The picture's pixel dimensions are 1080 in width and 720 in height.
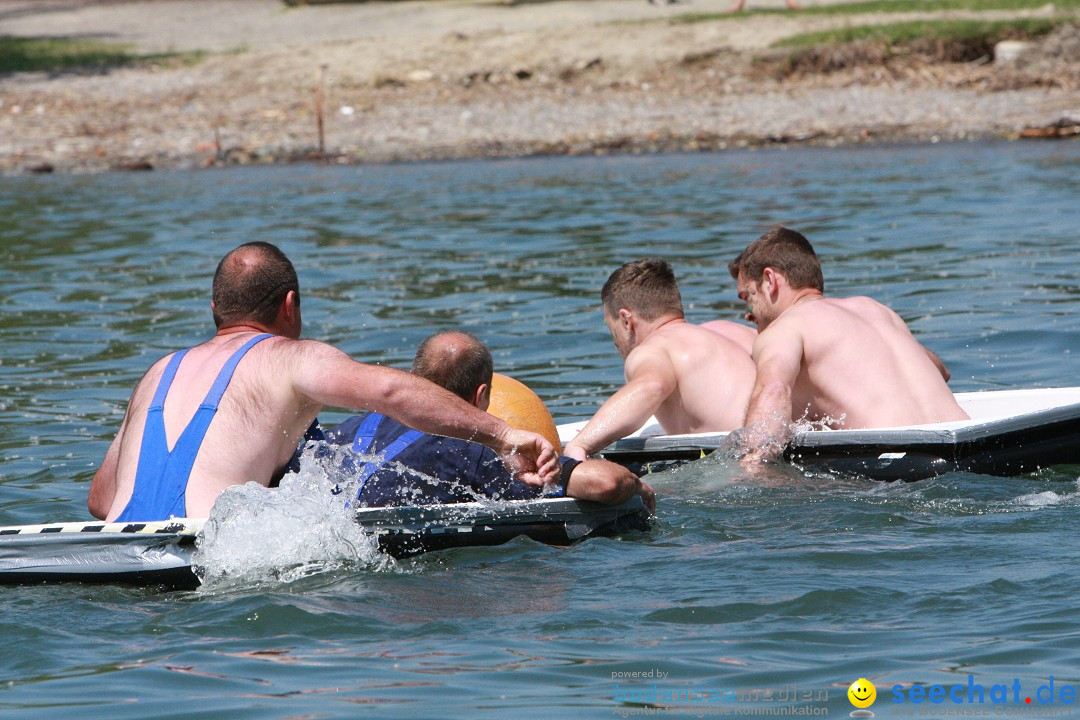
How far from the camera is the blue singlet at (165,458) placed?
210 inches

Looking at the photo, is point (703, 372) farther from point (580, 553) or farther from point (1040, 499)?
point (580, 553)

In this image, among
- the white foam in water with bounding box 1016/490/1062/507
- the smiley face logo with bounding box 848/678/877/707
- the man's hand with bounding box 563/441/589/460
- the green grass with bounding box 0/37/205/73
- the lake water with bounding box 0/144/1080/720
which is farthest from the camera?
the green grass with bounding box 0/37/205/73

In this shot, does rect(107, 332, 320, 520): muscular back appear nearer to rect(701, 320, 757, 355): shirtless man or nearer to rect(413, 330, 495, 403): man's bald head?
rect(413, 330, 495, 403): man's bald head

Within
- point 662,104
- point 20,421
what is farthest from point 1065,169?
point 20,421

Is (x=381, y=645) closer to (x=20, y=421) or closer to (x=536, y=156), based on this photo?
(x=20, y=421)

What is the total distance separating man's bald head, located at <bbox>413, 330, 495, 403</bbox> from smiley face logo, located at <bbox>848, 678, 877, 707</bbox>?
1.95 m

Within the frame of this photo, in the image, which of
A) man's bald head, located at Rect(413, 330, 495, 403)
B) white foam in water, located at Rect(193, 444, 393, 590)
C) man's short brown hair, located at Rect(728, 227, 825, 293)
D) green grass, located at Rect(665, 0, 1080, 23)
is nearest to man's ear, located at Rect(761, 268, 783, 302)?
man's short brown hair, located at Rect(728, 227, 825, 293)

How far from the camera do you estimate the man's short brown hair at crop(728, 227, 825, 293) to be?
7.34 m

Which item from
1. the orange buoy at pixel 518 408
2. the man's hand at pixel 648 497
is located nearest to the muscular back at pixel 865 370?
the orange buoy at pixel 518 408

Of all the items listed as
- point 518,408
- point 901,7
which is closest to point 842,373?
point 518,408

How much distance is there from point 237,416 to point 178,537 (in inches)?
18.1

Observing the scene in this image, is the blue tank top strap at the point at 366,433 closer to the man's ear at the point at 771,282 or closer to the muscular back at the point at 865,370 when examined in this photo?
the muscular back at the point at 865,370

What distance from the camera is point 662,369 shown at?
7.38 meters

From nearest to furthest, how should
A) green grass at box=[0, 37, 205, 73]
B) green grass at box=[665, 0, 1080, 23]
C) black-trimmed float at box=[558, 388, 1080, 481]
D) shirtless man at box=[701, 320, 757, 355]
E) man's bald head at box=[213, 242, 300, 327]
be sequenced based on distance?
1. man's bald head at box=[213, 242, 300, 327]
2. black-trimmed float at box=[558, 388, 1080, 481]
3. shirtless man at box=[701, 320, 757, 355]
4. green grass at box=[665, 0, 1080, 23]
5. green grass at box=[0, 37, 205, 73]
